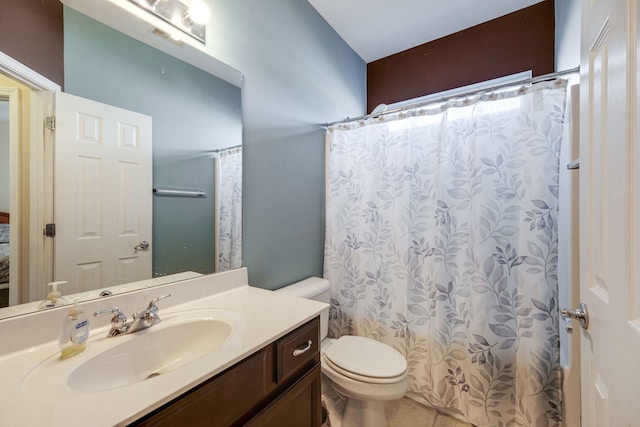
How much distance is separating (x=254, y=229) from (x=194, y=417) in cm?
90

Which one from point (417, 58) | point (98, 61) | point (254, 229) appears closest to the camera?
point (98, 61)

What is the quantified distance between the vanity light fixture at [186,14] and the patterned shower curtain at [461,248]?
1.02 metres

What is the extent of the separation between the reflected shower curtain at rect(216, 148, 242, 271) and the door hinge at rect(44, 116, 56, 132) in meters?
0.55

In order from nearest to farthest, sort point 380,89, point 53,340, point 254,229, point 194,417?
point 194,417 → point 53,340 → point 254,229 → point 380,89

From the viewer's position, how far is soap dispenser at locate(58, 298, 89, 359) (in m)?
0.70

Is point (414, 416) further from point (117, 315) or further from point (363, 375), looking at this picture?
point (117, 315)

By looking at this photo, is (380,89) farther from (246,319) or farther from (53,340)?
(53,340)

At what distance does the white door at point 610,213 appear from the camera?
19.5 inches

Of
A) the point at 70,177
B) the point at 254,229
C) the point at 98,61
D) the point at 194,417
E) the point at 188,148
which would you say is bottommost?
the point at 194,417

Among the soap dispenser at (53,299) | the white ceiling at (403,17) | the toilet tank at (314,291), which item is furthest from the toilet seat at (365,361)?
the white ceiling at (403,17)

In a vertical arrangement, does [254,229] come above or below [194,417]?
above

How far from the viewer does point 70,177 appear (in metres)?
0.82

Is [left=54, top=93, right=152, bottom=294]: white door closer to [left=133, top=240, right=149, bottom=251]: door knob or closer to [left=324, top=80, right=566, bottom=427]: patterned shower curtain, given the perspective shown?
[left=133, top=240, right=149, bottom=251]: door knob

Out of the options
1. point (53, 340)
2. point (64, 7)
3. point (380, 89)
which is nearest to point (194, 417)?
point (53, 340)
